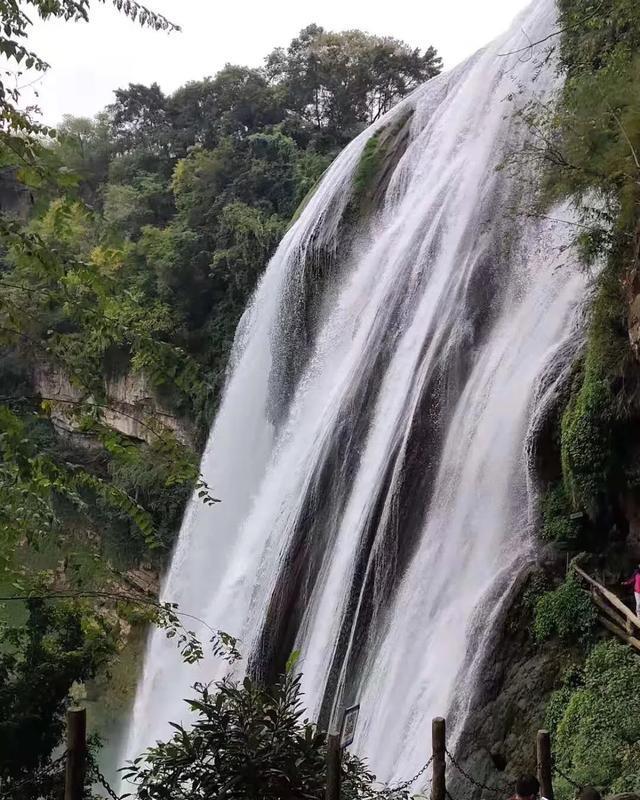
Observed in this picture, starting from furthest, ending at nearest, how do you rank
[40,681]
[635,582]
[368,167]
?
[368,167], [40,681], [635,582]

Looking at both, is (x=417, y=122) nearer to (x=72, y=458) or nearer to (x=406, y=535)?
(x=406, y=535)

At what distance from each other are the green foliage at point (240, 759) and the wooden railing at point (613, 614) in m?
3.17

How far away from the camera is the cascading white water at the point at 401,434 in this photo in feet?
24.6

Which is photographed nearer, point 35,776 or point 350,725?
point 35,776

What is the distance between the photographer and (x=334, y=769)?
357cm

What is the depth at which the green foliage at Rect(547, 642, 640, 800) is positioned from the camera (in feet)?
17.0

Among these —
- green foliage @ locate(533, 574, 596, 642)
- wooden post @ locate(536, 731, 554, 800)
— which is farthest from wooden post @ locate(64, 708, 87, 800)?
green foliage @ locate(533, 574, 596, 642)

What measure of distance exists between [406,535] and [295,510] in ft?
7.74

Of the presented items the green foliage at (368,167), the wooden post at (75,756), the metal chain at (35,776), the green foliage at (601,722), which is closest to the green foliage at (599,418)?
the green foliage at (601,722)

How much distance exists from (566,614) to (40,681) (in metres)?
4.95

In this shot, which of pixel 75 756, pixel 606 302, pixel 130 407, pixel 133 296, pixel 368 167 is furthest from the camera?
pixel 130 407

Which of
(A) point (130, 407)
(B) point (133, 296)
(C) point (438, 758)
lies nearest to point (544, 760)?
(C) point (438, 758)

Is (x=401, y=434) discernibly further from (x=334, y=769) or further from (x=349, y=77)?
(x=349, y=77)

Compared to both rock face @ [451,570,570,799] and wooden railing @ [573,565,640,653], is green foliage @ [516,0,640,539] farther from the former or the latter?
rock face @ [451,570,570,799]
